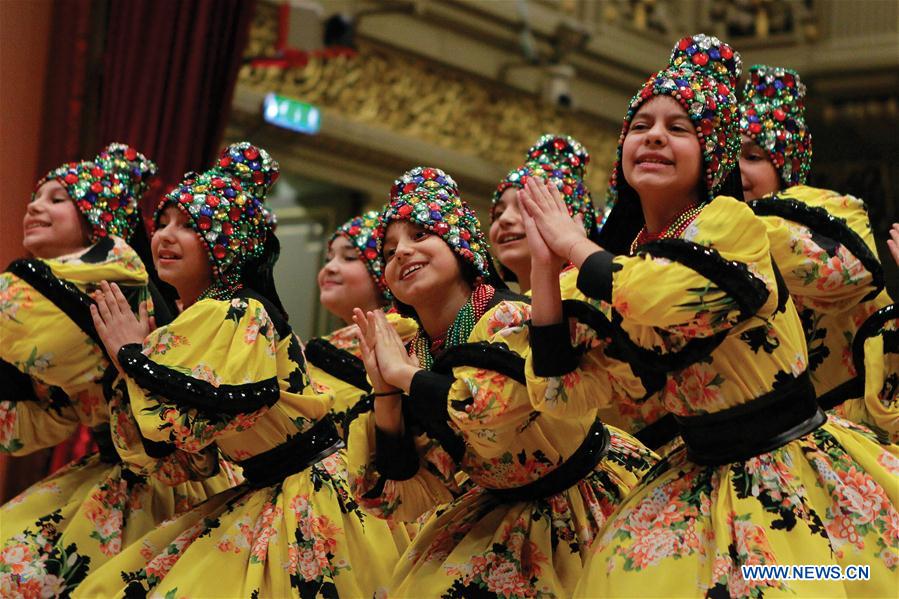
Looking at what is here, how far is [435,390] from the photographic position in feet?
9.32

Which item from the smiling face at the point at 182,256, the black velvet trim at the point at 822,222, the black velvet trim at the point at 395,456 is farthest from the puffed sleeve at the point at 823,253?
the smiling face at the point at 182,256

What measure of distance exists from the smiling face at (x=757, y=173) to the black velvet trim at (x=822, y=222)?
41 centimetres

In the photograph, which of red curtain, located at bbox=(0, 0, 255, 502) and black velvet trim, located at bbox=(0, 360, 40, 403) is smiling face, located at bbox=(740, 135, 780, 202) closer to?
black velvet trim, located at bbox=(0, 360, 40, 403)

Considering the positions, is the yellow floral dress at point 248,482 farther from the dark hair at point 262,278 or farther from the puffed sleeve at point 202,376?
the dark hair at point 262,278

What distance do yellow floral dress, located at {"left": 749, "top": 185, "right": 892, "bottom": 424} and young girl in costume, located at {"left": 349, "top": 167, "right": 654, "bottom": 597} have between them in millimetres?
542

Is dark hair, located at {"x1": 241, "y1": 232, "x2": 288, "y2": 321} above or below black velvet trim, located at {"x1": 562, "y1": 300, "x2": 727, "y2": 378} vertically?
below

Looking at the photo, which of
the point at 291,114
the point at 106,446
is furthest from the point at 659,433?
the point at 291,114

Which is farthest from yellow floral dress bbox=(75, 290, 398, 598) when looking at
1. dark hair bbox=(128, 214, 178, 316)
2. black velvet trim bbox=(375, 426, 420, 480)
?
dark hair bbox=(128, 214, 178, 316)

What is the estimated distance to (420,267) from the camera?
3.16 meters

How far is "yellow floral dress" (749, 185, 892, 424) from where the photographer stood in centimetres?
317

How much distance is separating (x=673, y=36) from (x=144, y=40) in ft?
13.7

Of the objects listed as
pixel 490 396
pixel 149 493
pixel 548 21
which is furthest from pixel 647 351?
pixel 548 21

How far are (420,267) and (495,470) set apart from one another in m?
0.52

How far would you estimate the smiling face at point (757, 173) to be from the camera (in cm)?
366
